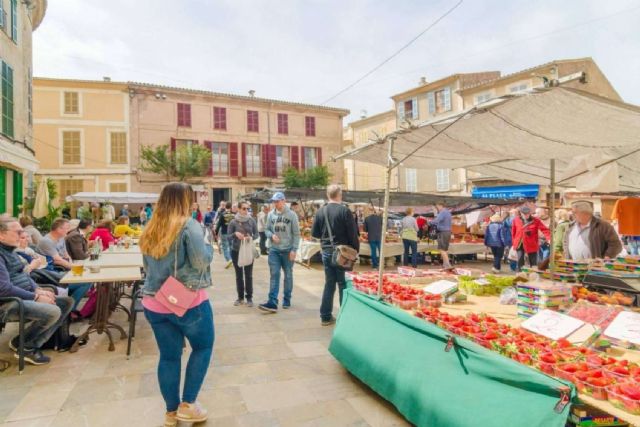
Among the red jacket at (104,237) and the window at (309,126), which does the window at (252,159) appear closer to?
the window at (309,126)

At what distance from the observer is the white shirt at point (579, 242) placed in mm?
4867

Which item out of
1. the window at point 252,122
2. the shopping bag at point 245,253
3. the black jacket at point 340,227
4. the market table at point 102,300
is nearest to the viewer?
the market table at point 102,300

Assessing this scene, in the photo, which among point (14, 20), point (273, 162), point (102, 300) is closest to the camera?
point (102, 300)

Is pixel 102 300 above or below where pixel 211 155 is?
below

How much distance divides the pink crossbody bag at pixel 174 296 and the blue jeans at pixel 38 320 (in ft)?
6.58

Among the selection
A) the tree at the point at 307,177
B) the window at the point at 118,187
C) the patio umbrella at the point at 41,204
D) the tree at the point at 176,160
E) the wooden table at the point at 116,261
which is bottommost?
the wooden table at the point at 116,261

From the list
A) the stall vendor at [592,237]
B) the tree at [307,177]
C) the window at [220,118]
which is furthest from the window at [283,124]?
the stall vendor at [592,237]

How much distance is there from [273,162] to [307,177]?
3.10 meters

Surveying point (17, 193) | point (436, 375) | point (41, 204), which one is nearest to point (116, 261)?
point (436, 375)

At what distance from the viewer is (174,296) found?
256cm

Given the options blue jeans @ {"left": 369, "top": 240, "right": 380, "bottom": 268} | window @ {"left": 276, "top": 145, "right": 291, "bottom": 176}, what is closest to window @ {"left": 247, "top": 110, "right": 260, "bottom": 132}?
window @ {"left": 276, "top": 145, "right": 291, "bottom": 176}

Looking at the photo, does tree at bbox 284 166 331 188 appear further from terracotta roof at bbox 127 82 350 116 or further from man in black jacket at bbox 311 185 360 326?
man in black jacket at bbox 311 185 360 326

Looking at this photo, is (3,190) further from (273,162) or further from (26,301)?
(273,162)

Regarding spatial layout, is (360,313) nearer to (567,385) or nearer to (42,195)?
(567,385)
